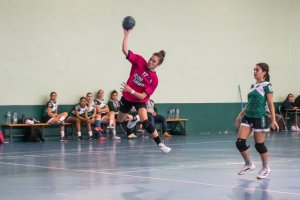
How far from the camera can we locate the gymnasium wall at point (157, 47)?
1886 cm

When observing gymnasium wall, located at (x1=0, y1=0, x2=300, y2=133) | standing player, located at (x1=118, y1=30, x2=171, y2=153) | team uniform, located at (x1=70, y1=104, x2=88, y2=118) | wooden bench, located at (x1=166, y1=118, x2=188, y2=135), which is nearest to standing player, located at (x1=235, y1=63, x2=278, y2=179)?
standing player, located at (x1=118, y1=30, x2=171, y2=153)

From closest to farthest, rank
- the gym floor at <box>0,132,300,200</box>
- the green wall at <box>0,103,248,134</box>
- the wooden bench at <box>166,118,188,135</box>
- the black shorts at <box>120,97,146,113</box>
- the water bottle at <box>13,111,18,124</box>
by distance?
the gym floor at <box>0,132,300,200</box> → the black shorts at <box>120,97,146,113</box> → the water bottle at <box>13,111,18,124</box> → the wooden bench at <box>166,118,188,135</box> → the green wall at <box>0,103,248,134</box>

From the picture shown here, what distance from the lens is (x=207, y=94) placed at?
2314 cm

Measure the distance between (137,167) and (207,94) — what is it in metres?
13.2

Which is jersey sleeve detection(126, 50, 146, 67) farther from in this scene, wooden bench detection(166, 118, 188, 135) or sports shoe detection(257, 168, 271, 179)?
wooden bench detection(166, 118, 188, 135)

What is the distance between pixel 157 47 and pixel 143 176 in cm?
1299

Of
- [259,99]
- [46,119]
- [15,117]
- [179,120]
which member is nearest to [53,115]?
[46,119]

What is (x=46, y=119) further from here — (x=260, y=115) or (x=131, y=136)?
(x=260, y=115)

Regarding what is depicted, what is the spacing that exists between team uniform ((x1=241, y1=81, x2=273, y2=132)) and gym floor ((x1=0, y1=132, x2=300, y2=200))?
73 cm

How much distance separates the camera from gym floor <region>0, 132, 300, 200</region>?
7.14 metres

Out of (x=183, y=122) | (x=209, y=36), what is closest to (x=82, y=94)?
(x=183, y=122)

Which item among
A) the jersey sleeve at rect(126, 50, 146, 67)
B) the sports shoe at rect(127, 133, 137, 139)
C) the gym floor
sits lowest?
the gym floor

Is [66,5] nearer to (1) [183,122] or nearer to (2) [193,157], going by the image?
(1) [183,122]

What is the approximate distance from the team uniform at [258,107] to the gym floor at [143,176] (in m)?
0.73
